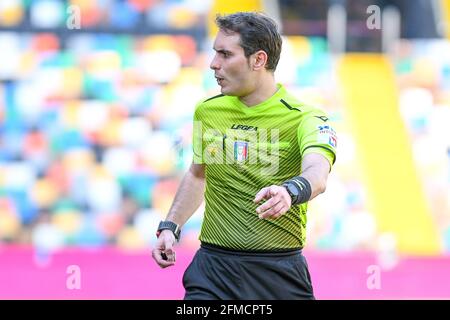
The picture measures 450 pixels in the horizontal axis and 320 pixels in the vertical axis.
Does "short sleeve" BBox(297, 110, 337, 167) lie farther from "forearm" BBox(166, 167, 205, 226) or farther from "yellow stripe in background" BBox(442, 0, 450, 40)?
"yellow stripe in background" BBox(442, 0, 450, 40)

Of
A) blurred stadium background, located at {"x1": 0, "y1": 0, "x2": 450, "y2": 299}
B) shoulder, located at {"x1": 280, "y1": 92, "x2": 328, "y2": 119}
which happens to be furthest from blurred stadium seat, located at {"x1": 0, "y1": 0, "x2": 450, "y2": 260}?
shoulder, located at {"x1": 280, "y1": 92, "x2": 328, "y2": 119}

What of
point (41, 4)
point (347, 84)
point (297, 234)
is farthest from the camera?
point (347, 84)

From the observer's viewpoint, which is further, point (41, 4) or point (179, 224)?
point (41, 4)

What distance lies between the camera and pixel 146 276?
9500 mm

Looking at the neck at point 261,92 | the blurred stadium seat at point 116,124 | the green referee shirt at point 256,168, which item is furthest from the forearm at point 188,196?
the blurred stadium seat at point 116,124

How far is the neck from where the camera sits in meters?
4.77

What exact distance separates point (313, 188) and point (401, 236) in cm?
679

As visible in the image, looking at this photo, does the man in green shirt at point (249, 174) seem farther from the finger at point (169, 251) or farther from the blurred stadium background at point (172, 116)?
the blurred stadium background at point (172, 116)

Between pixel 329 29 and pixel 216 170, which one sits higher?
pixel 329 29

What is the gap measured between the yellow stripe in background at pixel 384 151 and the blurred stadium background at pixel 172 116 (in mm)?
14

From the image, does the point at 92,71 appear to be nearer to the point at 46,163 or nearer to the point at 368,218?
the point at 46,163

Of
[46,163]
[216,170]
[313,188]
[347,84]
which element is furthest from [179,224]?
[347,84]

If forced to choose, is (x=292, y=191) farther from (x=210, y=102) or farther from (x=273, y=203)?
(x=210, y=102)

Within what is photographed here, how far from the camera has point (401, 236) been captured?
429 inches
